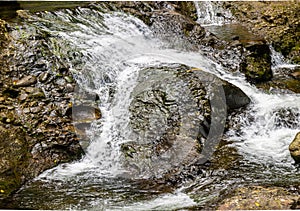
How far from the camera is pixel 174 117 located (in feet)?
17.2

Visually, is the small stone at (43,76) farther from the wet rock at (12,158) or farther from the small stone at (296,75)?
the small stone at (296,75)

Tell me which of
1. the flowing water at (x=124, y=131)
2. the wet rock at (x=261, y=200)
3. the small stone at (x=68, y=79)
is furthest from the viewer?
the small stone at (x=68, y=79)

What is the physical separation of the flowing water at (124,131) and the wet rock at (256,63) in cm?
35

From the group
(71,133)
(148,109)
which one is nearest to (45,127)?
(71,133)

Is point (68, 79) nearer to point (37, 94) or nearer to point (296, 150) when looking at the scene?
point (37, 94)

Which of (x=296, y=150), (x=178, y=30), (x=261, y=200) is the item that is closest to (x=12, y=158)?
(x=261, y=200)

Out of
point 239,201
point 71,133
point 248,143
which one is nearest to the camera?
point 239,201

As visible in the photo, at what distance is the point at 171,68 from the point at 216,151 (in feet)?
6.15

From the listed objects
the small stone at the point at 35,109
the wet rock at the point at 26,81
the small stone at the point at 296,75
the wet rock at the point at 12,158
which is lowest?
the wet rock at the point at 12,158

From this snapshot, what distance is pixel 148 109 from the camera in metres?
5.33

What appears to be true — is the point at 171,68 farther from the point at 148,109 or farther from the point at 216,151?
the point at 216,151

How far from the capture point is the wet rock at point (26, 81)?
5462mm

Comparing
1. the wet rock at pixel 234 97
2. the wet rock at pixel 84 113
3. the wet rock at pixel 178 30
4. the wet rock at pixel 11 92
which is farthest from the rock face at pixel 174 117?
the wet rock at pixel 178 30

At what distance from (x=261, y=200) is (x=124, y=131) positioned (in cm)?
264
